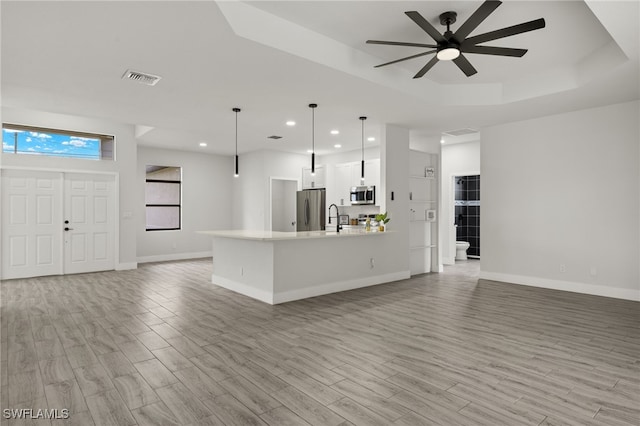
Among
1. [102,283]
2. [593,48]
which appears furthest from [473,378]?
[102,283]

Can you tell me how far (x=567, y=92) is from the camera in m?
4.68

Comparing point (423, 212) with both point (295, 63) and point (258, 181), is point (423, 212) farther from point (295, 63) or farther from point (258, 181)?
point (295, 63)

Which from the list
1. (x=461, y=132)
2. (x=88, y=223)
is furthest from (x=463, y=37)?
(x=88, y=223)

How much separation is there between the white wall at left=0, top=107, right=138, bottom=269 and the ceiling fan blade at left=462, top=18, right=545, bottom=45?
23.0ft

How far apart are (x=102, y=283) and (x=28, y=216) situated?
2001mm

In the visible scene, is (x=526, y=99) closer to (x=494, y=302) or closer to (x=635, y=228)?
(x=635, y=228)

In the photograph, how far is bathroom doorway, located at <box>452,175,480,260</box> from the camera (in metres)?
9.79

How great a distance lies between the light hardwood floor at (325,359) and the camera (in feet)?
7.35

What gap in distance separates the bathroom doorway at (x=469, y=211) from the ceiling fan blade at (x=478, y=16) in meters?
7.15

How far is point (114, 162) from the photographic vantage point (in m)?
7.46

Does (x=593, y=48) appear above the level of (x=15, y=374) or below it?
above

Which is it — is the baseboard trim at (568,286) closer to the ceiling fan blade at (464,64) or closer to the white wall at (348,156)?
the white wall at (348,156)

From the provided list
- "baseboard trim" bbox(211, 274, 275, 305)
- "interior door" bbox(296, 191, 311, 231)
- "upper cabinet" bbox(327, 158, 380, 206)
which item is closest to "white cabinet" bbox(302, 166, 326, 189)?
"upper cabinet" bbox(327, 158, 380, 206)

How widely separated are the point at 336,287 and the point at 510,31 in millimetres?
3943
